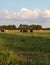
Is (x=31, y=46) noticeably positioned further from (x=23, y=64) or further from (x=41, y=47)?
(x=23, y=64)

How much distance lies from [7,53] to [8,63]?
682mm

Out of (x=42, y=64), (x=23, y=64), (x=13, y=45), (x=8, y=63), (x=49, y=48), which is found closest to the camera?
(x=8, y=63)

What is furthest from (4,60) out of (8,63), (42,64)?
(42,64)

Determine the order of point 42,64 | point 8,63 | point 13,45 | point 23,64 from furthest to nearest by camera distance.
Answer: point 13,45
point 23,64
point 42,64
point 8,63

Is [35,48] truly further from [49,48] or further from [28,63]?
[28,63]

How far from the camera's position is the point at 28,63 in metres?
20.3

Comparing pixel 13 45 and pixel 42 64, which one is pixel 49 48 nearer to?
pixel 13 45

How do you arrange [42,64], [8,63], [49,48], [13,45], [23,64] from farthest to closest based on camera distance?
[13,45] → [49,48] → [23,64] → [42,64] → [8,63]

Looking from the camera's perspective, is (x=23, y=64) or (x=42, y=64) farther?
(x=23, y=64)

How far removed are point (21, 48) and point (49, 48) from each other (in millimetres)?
2830

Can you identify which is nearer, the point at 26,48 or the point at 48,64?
the point at 48,64

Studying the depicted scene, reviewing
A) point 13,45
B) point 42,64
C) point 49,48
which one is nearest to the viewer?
point 42,64

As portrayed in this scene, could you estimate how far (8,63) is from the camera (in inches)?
634

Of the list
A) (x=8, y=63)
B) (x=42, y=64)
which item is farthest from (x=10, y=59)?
(x=42, y=64)
